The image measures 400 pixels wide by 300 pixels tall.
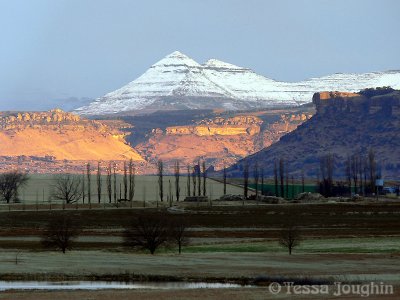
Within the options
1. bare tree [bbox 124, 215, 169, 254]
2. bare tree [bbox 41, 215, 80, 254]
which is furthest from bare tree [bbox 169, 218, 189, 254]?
bare tree [bbox 41, 215, 80, 254]

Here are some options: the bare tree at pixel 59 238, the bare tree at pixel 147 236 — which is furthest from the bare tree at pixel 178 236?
the bare tree at pixel 59 238

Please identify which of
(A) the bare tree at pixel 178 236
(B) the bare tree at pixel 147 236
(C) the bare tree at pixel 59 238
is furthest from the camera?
(A) the bare tree at pixel 178 236

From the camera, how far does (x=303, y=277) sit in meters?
62.8

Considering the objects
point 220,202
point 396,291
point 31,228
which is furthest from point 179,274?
point 220,202

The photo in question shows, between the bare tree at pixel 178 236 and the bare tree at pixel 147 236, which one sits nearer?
the bare tree at pixel 147 236

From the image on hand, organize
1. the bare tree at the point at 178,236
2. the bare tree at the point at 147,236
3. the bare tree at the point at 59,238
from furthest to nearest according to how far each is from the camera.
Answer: the bare tree at the point at 178,236, the bare tree at the point at 147,236, the bare tree at the point at 59,238

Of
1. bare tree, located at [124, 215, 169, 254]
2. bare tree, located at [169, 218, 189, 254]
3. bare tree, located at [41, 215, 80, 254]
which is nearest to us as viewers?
bare tree, located at [41, 215, 80, 254]

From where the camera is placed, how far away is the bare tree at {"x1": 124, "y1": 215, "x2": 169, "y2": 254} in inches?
3369

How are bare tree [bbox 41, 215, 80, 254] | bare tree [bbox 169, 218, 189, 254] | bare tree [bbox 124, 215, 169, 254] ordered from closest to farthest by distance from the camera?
bare tree [bbox 41, 215, 80, 254] → bare tree [bbox 124, 215, 169, 254] → bare tree [bbox 169, 218, 189, 254]

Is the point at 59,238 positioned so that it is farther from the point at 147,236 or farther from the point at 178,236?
the point at 178,236

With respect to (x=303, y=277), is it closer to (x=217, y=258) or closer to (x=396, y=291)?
(x=396, y=291)

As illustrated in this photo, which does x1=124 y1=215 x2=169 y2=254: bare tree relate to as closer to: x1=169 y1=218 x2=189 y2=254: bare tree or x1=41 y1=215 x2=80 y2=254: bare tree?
x1=169 y1=218 x2=189 y2=254: bare tree

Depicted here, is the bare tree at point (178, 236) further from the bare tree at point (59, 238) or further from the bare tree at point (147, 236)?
the bare tree at point (59, 238)

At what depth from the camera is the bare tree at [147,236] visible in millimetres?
85562
